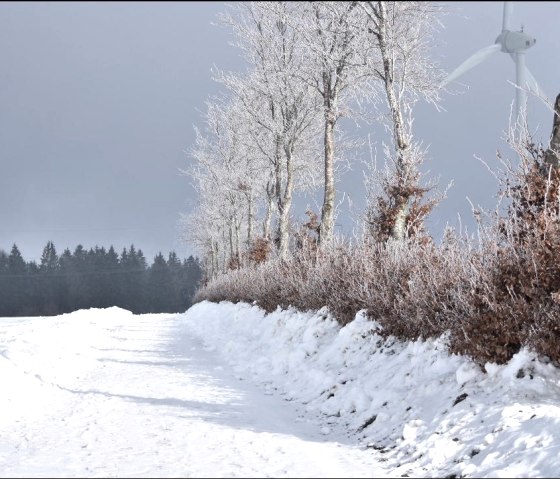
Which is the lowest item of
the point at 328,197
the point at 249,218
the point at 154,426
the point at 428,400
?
the point at 154,426

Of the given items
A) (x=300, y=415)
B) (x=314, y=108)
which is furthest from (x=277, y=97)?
(x=300, y=415)

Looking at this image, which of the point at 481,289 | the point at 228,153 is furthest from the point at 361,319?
the point at 228,153

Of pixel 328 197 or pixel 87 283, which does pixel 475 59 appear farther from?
pixel 87 283

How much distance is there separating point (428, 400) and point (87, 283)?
114920mm

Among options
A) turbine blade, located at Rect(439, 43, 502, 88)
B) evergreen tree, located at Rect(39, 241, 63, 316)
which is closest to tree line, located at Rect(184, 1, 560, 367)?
turbine blade, located at Rect(439, 43, 502, 88)

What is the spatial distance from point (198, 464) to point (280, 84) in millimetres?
17613

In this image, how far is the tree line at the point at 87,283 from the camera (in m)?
103

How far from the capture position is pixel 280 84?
20.1m

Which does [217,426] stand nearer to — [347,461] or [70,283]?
[347,461]

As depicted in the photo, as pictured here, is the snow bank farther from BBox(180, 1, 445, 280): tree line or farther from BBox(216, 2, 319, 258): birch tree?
BBox(216, 2, 319, 258): birch tree

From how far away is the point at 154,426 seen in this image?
5645 mm

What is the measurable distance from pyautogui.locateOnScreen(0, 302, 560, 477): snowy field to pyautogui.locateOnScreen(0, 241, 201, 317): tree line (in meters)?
101

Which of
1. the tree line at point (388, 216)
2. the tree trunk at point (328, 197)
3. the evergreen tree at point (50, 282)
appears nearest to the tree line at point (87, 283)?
the evergreen tree at point (50, 282)

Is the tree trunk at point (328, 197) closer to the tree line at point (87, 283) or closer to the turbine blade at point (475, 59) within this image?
the turbine blade at point (475, 59)
